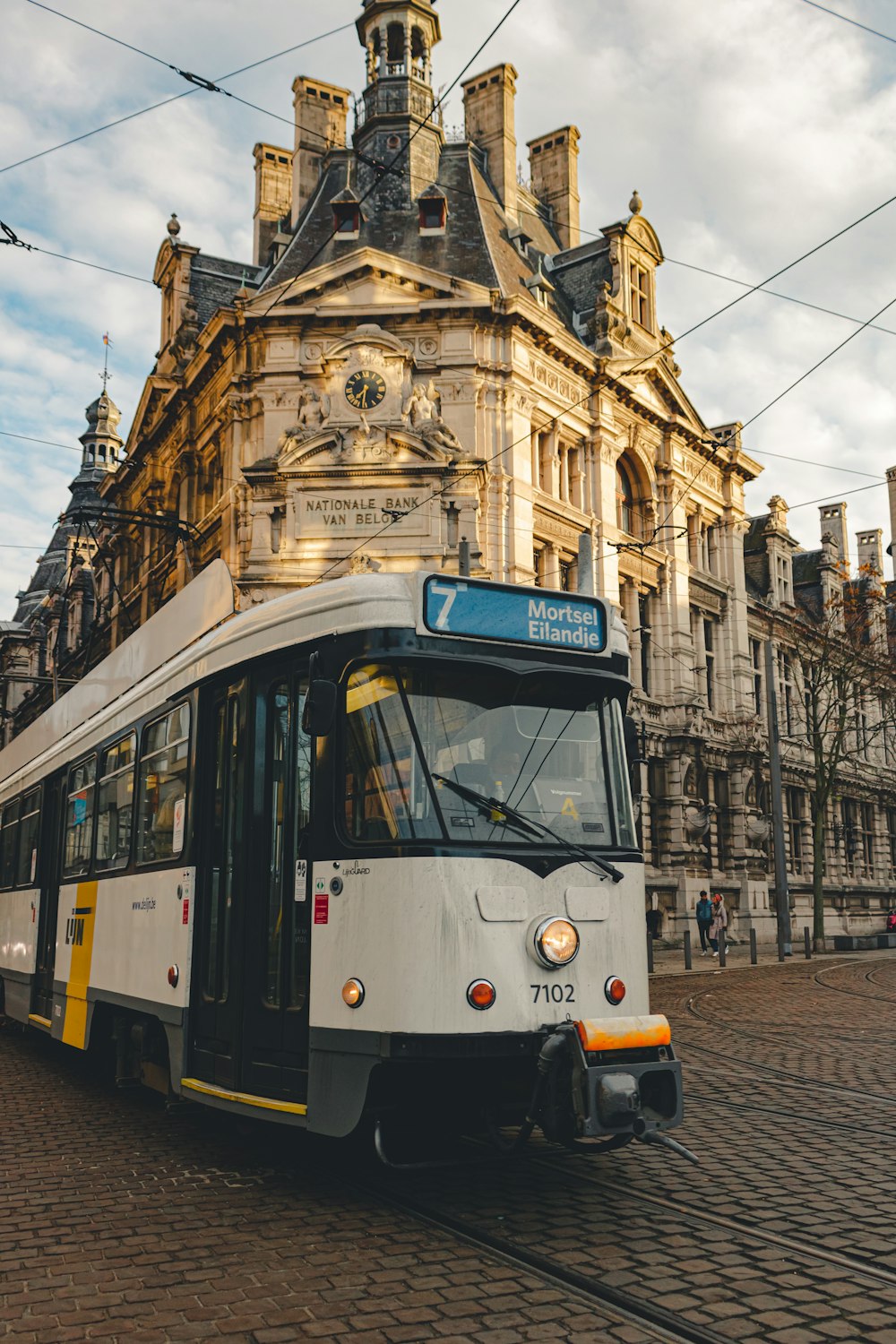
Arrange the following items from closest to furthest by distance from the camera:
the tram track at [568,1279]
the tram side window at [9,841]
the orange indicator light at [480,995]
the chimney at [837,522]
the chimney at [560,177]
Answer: the tram track at [568,1279]
the orange indicator light at [480,995]
the tram side window at [9,841]
the chimney at [560,177]
the chimney at [837,522]

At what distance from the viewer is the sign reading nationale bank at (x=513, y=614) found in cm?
611

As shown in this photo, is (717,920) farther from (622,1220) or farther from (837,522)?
(837,522)

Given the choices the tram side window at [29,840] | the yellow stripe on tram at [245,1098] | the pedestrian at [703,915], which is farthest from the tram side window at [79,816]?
the pedestrian at [703,915]

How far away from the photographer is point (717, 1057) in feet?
35.9

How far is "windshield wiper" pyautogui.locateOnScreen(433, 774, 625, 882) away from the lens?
19.2ft

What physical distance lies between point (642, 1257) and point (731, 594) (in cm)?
3531

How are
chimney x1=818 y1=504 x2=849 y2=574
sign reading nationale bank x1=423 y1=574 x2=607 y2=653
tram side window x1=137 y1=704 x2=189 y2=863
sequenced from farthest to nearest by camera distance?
1. chimney x1=818 y1=504 x2=849 y2=574
2. tram side window x1=137 y1=704 x2=189 y2=863
3. sign reading nationale bank x1=423 y1=574 x2=607 y2=653

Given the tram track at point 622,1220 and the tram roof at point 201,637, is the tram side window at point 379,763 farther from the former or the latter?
the tram track at point 622,1220

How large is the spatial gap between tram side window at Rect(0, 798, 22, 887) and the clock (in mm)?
14919

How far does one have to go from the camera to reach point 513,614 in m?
6.30

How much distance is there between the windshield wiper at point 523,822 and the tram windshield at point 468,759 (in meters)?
0.01

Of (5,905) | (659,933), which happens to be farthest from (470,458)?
(5,905)

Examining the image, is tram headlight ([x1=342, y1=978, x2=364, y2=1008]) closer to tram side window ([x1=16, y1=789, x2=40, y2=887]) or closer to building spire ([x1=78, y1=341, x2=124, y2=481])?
tram side window ([x1=16, y1=789, x2=40, y2=887])

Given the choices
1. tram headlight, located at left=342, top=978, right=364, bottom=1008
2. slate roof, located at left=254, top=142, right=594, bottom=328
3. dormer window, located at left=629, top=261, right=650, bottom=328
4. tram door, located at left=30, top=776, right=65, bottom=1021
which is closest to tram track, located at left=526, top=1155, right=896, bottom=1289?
tram headlight, located at left=342, top=978, right=364, bottom=1008
